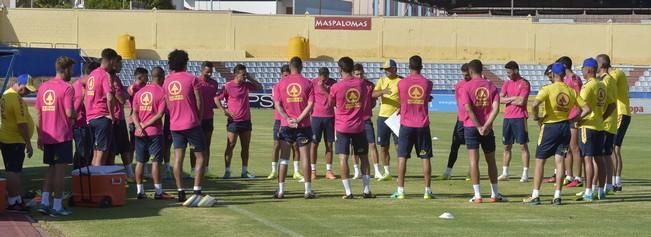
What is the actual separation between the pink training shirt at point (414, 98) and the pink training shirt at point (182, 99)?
2707 mm

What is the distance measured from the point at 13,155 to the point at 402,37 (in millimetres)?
53984

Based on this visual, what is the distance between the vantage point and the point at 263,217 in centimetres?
1270

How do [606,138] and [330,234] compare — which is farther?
[606,138]

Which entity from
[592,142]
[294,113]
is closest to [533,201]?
[592,142]

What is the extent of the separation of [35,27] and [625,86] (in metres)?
52.9

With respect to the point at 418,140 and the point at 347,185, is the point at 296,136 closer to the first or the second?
the point at 347,185

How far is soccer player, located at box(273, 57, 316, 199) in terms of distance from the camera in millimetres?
14602

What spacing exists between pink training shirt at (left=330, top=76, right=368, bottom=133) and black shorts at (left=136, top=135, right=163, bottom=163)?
2.38 metres

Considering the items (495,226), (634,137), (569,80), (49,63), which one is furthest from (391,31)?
(495,226)

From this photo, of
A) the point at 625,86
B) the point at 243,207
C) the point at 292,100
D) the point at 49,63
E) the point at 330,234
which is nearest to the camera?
the point at 330,234

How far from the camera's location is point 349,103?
14.7 m

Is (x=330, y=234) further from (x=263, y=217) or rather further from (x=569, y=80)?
(x=569, y=80)

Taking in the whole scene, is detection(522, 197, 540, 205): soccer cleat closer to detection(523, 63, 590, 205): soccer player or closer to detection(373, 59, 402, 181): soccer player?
detection(523, 63, 590, 205): soccer player

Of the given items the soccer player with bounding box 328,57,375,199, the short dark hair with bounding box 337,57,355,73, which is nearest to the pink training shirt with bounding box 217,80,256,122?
the soccer player with bounding box 328,57,375,199
